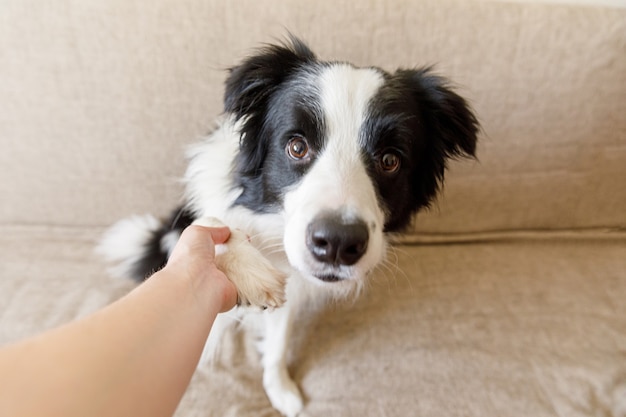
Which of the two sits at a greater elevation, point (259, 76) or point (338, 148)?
point (259, 76)

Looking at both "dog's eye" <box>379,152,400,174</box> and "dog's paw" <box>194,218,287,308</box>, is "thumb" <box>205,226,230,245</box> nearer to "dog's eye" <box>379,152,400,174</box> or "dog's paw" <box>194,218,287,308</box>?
"dog's paw" <box>194,218,287,308</box>

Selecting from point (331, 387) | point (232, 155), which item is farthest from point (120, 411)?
point (232, 155)

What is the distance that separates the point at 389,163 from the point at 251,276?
593 millimetres

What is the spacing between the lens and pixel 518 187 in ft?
6.90

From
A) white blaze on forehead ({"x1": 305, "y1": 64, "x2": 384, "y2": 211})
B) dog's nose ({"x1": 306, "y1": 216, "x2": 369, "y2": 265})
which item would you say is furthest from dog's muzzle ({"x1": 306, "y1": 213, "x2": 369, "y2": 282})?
white blaze on forehead ({"x1": 305, "y1": 64, "x2": 384, "y2": 211})

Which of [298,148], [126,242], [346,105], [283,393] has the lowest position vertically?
[283,393]

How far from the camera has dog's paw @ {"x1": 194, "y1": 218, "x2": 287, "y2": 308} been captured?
1137mm

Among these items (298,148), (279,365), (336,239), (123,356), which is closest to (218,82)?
(298,148)

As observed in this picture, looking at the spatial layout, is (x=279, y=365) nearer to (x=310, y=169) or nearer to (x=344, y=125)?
(x=310, y=169)

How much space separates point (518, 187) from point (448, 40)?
81 centimetres

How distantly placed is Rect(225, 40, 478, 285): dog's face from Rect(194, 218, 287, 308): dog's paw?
0.30 feet

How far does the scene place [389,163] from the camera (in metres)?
1.40

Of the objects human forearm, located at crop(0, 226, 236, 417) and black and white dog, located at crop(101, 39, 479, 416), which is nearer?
human forearm, located at crop(0, 226, 236, 417)

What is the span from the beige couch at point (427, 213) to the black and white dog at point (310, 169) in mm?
232
